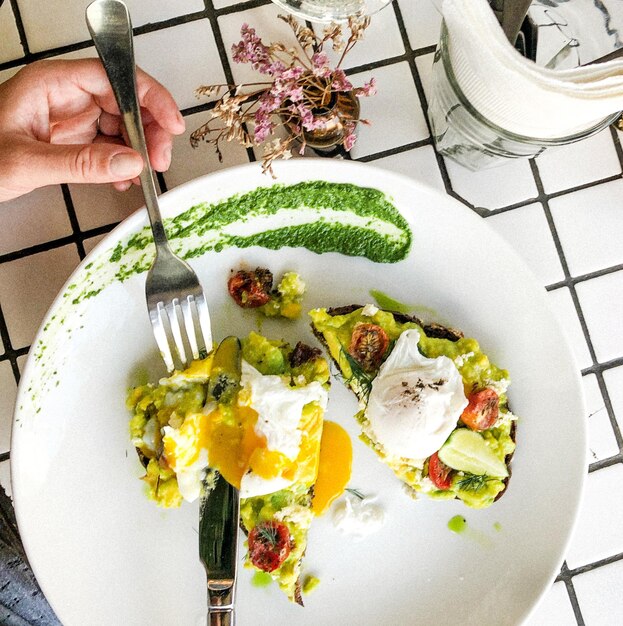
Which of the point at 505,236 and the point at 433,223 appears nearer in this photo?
the point at 433,223

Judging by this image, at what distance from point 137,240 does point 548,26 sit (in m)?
1.12

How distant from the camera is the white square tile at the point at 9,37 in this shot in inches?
65.6

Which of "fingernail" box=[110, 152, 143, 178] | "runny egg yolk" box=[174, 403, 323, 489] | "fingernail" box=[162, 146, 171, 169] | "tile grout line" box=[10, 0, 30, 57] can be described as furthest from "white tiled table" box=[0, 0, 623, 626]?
"runny egg yolk" box=[174, 403, 323, 489]

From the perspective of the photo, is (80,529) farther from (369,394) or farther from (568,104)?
(568,104)

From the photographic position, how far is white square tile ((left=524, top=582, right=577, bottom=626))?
→ 180cm

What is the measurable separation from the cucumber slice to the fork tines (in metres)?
0.65

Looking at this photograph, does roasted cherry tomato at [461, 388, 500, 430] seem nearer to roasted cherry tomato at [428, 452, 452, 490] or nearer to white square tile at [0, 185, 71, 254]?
roasted cherry tomato at [428, 452, 452, 490]

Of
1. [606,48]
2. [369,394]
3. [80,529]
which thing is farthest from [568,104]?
[80,529]

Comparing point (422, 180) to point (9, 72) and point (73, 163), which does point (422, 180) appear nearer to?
point (73, 163)

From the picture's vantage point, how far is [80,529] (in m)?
1.64

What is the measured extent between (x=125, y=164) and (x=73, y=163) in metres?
0.11

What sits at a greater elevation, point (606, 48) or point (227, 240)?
point (606, 48)

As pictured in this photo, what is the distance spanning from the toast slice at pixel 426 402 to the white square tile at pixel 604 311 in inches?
13.9

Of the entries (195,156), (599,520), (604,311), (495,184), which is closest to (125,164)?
(195,156)
